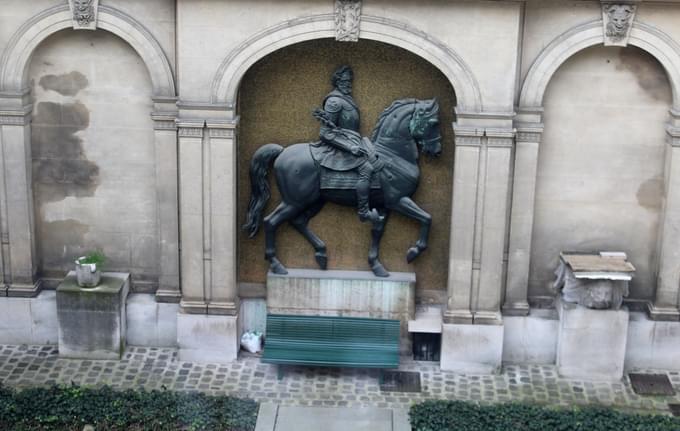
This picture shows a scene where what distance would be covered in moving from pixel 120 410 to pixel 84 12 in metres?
8.59

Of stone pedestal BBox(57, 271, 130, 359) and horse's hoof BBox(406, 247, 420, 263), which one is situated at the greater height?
horse's hoof BBox(406, 247, 420, 263)

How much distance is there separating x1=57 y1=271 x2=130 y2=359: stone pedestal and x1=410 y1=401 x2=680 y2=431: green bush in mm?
7215

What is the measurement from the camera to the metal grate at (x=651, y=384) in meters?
27.3

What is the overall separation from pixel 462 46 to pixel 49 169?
390 inches

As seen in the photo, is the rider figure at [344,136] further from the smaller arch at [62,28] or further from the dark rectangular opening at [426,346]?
the smaller arch at [62,28]

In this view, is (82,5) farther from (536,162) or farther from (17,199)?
(536,162)

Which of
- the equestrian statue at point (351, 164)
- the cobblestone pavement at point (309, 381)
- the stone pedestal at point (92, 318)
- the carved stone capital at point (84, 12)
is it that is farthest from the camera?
the stone pedestal at point (92, 318)

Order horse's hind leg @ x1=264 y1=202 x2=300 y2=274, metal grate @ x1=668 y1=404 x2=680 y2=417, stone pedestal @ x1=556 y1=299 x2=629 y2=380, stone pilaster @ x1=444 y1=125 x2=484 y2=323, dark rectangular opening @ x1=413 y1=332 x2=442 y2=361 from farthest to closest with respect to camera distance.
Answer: dark rectangular opening @ x1=413 y1=332 x2=442 y2=361 → horse's hind leg @ x1=264 y1=202 x2=300 y2=274 → stone pedestal @ x1=556 y1=299 x2=629 y2=380 → metal grate @ x1=668 y1=404 x2=680 y2=417 → stone pilaster @ x1=444 y1=125 x2=484 y2=323

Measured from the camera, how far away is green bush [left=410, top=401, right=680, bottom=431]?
25234mm

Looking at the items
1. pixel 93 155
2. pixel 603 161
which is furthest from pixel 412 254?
pixel 93 155

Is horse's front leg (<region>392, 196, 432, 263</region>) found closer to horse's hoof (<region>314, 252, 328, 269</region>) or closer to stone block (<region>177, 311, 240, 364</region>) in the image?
horse's hoof (<region>314, 252, 328, 269</region>)

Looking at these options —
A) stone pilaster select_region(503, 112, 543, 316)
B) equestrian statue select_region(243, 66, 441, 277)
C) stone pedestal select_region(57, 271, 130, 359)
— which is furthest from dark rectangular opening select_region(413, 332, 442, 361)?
stone pedestal select_region(57, 271, 130, 359)

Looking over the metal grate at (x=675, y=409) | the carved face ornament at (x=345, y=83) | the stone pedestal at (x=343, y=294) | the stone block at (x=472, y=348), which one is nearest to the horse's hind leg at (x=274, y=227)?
the stone pedestal at (x=343, y=294)

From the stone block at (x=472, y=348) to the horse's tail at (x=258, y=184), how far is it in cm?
498
